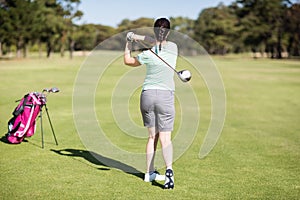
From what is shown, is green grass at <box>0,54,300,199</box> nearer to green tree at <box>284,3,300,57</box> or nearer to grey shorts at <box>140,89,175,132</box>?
grey shorts at <box>140,89,175,132</box>

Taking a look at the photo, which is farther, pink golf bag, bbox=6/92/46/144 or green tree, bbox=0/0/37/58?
green tree, bbox=0/0/37/58

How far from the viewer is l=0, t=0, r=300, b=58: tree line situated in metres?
61.7

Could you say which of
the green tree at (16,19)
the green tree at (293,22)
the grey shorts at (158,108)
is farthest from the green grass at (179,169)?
the green tree at (293,22)

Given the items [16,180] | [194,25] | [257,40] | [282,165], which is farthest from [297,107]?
[194,25]

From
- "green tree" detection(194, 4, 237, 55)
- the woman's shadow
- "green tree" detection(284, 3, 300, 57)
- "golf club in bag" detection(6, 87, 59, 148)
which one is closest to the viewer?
the woman's shadow

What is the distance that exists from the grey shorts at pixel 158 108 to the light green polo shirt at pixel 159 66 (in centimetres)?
8

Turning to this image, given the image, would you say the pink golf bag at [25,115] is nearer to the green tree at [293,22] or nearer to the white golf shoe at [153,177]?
the white golf shoe at [153,177]

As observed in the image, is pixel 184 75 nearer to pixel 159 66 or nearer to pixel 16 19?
pixel 159 66

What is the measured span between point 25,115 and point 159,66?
3.29m

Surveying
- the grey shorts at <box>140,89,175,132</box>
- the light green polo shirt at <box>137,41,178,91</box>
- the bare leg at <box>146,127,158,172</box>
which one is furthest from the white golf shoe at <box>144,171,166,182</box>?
the light green polo shirt at <box>137,41,178,91</box>

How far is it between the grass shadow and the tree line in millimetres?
55753

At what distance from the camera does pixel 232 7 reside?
314 feet

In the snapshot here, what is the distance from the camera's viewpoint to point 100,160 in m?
6.27

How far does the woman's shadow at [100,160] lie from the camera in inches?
221
